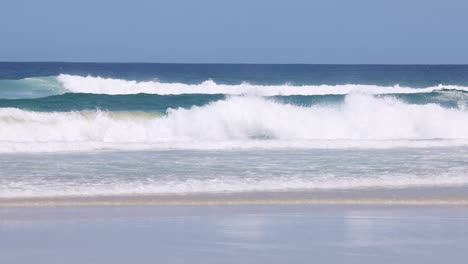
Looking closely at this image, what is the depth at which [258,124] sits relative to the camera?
69.2ft

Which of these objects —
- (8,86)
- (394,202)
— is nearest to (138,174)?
(394,202)

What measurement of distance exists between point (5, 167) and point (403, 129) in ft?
37.5

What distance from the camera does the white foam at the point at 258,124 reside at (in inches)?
732

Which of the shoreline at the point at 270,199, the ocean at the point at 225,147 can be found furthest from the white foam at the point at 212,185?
the shoreline at the point at 270,199

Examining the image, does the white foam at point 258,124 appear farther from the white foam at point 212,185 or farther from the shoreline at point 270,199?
the shoreline at point 270,199

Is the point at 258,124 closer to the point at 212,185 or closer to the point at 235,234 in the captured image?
the point at 212,185

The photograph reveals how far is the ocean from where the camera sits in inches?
431

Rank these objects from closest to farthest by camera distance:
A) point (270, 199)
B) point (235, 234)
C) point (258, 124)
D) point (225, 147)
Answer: point (235, 234) → point (270, 199) → point (225, 147) → point (258, 124)

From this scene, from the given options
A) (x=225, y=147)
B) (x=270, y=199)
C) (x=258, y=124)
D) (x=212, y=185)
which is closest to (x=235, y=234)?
(x=270, y=199)

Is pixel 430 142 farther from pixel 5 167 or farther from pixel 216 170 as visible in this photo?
pixel 5 167

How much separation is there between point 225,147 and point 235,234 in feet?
26.2

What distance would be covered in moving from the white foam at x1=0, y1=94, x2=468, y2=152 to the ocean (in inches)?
1.1

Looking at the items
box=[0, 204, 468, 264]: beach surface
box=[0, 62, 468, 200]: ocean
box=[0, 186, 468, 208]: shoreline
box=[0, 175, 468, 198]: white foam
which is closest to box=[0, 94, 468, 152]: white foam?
box=[0, 62, 468, 200]: ocean

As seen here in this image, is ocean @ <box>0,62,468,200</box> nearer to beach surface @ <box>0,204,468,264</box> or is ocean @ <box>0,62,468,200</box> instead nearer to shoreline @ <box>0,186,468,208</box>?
shoreline @ <box>0,186,468,208</box>
